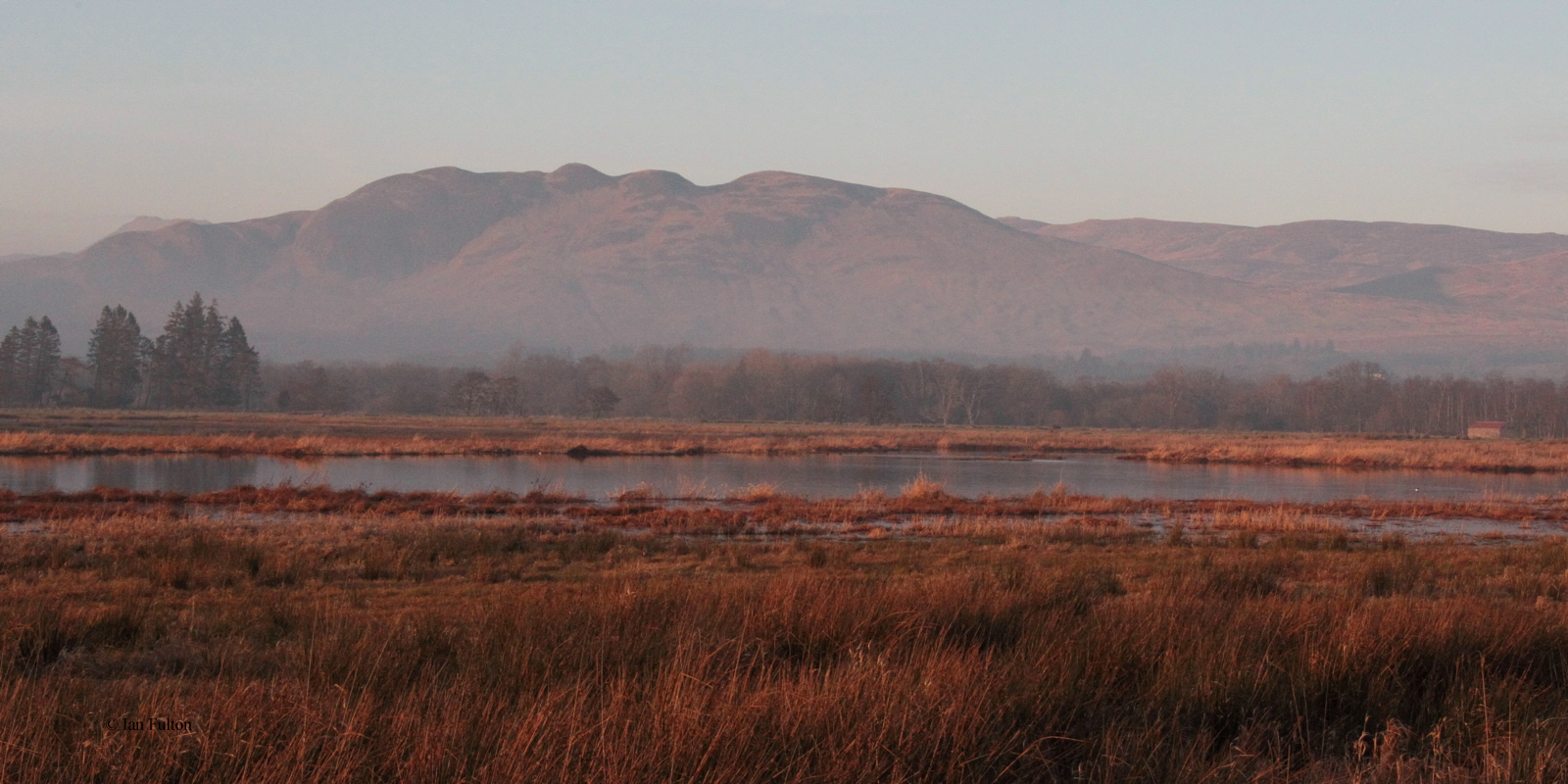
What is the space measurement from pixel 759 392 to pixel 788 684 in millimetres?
117095

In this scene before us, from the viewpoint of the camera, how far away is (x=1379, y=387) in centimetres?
12850

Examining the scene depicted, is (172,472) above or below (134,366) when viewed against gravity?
below

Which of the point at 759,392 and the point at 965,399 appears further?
the point at 759,392

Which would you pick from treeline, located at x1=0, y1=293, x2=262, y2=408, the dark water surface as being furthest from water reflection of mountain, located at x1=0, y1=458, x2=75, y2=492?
treeline, located at x1=0, y1=293, x2=262, y2=408

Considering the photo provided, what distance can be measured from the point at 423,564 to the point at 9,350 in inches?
3881

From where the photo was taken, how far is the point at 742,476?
43469 millimetres

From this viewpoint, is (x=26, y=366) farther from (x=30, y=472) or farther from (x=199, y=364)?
(x=30, y=472)

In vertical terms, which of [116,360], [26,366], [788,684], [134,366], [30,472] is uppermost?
[116,360]

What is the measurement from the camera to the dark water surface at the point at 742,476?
115ft

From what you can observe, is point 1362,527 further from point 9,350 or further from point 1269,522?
point 9,350

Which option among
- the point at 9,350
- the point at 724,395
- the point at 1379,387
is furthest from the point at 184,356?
the point at 1379,387

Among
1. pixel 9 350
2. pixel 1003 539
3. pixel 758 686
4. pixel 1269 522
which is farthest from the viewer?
pixel 9 350

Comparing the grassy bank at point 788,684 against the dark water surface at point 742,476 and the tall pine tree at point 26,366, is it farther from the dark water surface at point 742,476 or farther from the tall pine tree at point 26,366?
the tall pine tree at point 26,366

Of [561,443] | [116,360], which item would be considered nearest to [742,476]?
[561,443]
